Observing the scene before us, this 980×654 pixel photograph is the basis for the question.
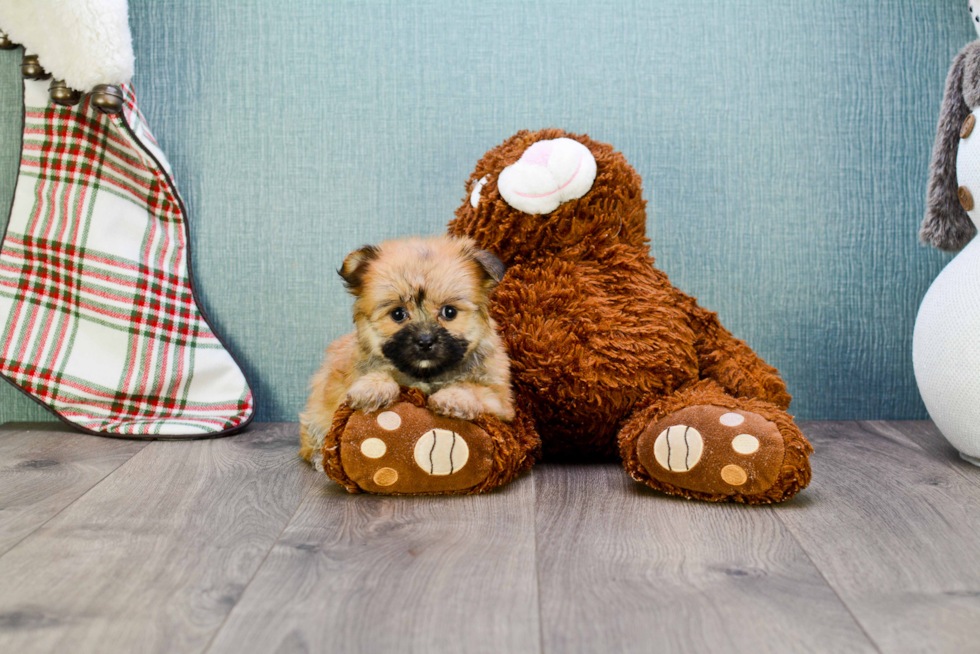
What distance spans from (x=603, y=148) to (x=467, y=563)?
82cm

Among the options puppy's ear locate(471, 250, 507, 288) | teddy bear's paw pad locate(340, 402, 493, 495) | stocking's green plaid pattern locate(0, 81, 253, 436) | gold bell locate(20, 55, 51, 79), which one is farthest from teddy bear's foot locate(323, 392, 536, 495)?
gold bell locate(20, 55, 51, 79)

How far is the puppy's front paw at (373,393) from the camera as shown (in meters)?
1.24

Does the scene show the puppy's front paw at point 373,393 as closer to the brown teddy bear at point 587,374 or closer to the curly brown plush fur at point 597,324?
the brown teddy bear at point 587,374

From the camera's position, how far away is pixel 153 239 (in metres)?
1.73

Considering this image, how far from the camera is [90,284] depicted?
169 cm

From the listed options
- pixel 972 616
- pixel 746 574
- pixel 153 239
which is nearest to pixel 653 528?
pixel 746 574

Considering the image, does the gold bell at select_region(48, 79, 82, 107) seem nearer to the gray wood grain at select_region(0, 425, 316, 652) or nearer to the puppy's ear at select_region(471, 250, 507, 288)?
the gray wood grain at select_region(0, 425, 316, 652)

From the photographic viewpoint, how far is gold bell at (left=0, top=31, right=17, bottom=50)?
173 centimetres

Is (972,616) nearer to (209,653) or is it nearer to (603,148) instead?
(209,653)

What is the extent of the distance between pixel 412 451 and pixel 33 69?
1.17 metres

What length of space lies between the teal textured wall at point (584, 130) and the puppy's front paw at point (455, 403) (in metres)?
0.65

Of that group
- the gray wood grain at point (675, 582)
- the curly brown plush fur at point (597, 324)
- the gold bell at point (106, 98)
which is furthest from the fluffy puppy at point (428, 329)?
the gold bell at point (106, 98)

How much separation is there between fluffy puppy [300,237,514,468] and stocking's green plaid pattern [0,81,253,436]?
59 cm

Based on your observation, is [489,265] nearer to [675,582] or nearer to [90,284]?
[675,582]
